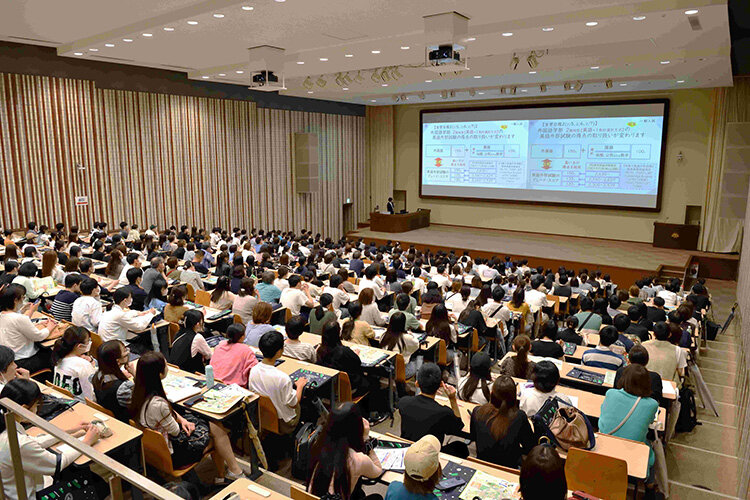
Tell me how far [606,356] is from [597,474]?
217cm

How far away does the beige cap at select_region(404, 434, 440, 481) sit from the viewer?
93.6 inches

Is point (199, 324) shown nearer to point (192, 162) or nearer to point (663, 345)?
point (663, 345)

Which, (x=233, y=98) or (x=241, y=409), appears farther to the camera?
(x=233, y=98)

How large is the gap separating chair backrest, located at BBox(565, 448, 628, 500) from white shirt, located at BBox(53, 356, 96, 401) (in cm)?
327

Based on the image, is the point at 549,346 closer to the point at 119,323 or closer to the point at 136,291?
the point at 119,323

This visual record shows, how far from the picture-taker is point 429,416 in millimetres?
3348

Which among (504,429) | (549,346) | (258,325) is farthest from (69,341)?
(549,346)

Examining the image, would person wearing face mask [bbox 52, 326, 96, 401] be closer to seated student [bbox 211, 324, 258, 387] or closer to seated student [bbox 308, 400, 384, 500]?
seated student [bbox 211, 324, 258, 387]

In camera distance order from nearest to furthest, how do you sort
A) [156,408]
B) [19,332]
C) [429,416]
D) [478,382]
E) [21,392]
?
[21,392] < [156,408] < [429,416] < [478,382] < [19,332]

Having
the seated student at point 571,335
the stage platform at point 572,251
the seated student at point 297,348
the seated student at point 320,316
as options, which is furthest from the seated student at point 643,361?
the stage platform at point 572,251

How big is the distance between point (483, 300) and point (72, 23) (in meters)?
7.37

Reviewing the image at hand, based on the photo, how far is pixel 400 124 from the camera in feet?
62.9

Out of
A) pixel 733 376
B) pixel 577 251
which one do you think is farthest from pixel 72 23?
pixel 577 251

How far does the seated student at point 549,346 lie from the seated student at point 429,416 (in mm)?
1995
